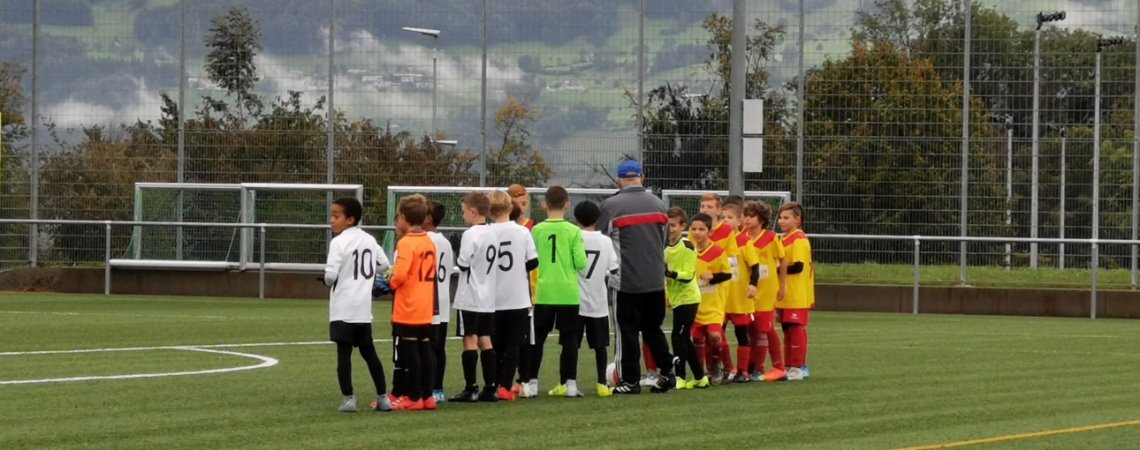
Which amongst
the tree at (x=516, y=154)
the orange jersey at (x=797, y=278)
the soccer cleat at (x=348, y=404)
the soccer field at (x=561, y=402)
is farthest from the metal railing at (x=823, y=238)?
the soccer cleat at (x=348, y=404)

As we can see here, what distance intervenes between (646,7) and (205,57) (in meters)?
7.79

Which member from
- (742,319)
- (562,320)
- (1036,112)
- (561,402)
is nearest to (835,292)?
(1036,112)

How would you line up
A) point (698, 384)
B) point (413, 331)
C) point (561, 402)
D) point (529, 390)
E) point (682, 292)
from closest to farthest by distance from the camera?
point (413, 331) < point (561, 402) < point (529, 390) < point (682, 292) < point (698, 384)

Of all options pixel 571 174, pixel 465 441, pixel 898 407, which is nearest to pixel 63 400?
pixel 465 441

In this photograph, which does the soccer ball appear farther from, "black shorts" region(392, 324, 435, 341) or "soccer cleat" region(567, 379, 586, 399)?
"black shorts" region(392, 324, 435, 341)

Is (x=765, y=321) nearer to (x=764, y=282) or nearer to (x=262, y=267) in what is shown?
(x=764, y=282)

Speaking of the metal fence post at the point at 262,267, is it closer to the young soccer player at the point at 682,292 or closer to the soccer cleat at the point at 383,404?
the young soccer player at the point at 682,292

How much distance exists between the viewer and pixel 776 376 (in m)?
15.5

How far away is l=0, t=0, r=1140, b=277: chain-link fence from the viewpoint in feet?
100

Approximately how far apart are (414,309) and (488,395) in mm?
984

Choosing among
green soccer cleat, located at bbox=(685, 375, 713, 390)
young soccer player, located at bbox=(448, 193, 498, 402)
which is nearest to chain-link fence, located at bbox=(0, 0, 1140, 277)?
green soccer cleat, located at bbox=(685, 375, 713, 390)

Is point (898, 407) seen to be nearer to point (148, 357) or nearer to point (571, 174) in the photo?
point (148, 357)

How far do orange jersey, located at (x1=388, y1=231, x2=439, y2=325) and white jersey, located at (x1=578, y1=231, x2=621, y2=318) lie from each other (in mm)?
1517

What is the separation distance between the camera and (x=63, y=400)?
1268 cm
